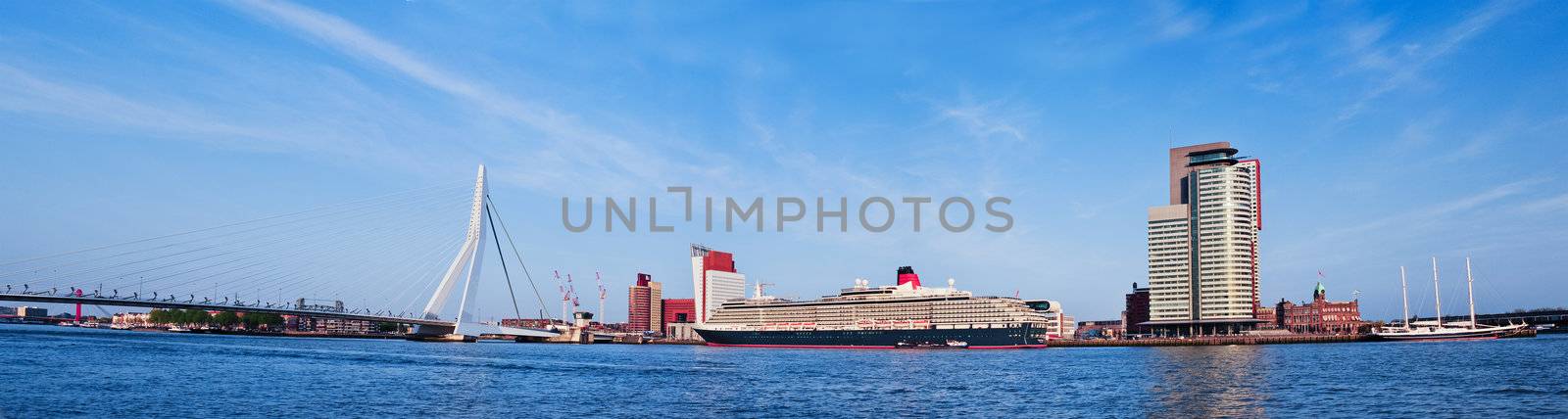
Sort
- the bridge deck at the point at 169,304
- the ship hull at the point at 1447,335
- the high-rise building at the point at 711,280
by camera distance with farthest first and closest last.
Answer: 1. the high-rise building at the point at 711,280
2. the ship hull at the point at 1447,335
3. the bridge deck at the point at 169,304

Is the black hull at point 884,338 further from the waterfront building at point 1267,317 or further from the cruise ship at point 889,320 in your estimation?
the waterfront building at point 1267,317

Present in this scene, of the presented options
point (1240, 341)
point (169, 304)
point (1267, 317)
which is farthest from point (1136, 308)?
point (169, 304)

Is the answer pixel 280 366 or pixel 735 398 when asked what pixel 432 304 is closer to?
pixel 280 366

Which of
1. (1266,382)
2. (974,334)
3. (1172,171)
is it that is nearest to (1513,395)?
(1266,382)

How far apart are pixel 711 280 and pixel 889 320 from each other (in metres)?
67.4

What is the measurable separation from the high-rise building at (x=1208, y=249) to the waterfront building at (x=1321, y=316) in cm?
1436

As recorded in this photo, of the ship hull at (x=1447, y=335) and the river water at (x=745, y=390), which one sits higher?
the river water at (x=745, y=390)

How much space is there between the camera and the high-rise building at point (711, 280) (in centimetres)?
16475

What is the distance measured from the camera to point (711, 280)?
6491 inches

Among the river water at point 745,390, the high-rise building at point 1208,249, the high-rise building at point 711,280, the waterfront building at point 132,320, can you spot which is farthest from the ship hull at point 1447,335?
the waterfront building at point 132,320

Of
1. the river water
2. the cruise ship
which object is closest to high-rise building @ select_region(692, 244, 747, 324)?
the cruise ship

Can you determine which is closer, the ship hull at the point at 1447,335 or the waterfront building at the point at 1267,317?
the ship hull at the point at 1447,335

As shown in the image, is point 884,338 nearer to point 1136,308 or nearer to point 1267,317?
point 1267,317

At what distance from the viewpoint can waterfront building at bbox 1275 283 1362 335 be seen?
5709 inches
